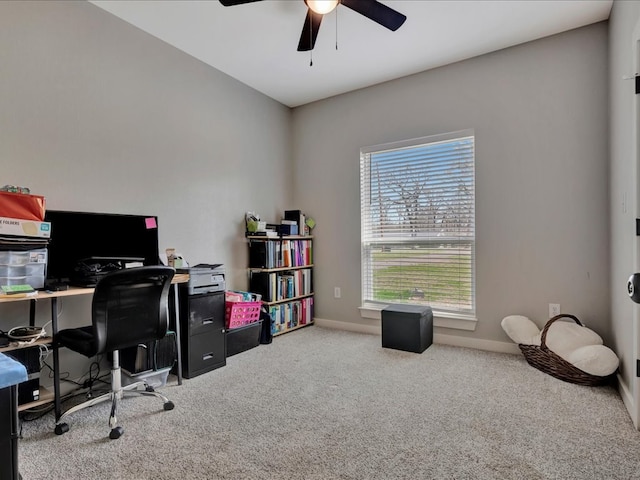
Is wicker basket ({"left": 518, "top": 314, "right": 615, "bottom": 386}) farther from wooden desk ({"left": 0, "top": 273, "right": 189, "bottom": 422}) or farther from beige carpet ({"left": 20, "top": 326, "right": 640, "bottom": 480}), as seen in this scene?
wooden desk ({"left": 0, "top": 273, "right": 189, "bottom": 422})

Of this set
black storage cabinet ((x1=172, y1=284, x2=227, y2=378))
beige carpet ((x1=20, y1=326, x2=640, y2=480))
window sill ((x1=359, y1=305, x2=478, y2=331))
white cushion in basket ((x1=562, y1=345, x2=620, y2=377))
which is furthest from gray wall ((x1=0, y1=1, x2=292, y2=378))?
white cushion in basket ((x1=562, y1=345, x2=620, y2=377))

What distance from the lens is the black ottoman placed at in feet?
10.1

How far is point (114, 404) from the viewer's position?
1933mm

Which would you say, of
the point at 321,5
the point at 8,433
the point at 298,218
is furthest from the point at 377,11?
the point at 8,433

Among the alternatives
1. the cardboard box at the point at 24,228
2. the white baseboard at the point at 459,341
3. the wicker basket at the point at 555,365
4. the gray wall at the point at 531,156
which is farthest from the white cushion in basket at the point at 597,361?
the cardboard box at the point at 24,228

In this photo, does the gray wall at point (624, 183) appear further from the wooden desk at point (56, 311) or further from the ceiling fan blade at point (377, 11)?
the wooden desk at point (56, 311)

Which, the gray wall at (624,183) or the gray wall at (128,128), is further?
the gray wall at (128,128)

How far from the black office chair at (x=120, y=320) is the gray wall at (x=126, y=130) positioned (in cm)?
70

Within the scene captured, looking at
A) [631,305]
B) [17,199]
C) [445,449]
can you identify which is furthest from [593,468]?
[17,199]

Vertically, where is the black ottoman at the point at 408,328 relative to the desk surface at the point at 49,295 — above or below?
Answer: below

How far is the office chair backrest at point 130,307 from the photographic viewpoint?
1873 mm

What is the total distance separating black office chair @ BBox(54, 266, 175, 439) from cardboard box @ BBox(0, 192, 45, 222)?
60 centimetres

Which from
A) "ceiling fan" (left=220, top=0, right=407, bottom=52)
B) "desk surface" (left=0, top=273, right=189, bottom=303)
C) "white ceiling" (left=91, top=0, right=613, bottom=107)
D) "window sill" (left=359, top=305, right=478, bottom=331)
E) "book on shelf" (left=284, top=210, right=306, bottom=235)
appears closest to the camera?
"desk surface" (left=0, top=273, right=189, bottom=303)

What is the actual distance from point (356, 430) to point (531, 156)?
103 inches
